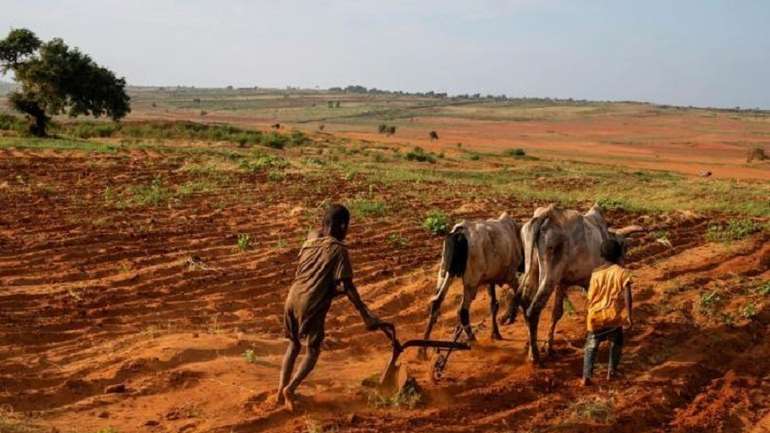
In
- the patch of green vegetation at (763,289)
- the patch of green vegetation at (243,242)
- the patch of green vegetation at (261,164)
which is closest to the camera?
the patch of green vegetation at (763,289)

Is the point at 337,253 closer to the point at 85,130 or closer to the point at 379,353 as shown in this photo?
the point at 379,353

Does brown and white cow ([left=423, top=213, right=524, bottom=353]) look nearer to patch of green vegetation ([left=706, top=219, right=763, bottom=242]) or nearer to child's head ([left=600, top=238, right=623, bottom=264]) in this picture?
child's head ([left=600, top=238, right=623, bottom=264])

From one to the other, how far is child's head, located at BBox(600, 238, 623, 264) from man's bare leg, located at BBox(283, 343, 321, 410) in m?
2.95

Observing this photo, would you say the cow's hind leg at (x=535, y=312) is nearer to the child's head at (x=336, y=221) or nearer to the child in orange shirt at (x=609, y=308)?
the child in orange shirt at (x=609, y=308)

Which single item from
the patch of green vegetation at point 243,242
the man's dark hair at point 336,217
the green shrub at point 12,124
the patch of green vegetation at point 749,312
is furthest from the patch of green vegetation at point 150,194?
the green shrub at point 12,124

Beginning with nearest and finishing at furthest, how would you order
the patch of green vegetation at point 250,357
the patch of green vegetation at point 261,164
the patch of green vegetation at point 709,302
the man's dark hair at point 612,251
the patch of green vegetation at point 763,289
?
the man's dark hair at point 612,251 < the patch of green vegetation at point 250,357 < the patch of green vegetation at point 709,302 < the patch of green vegetation at point 763,289 < the patch of green vegetation at point 261,164

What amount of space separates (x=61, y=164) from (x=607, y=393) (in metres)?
20.8

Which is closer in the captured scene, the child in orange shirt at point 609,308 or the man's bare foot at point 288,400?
the man's bare foot at point 288,400

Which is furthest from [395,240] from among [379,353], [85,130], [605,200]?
[85,130]

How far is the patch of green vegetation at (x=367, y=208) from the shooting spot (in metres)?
16.4

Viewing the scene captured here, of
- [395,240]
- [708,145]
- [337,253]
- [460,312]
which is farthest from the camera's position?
[708,145]

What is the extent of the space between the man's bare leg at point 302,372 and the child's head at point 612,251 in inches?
116

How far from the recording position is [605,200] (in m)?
19.9

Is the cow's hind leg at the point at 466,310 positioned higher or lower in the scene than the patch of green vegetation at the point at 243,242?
higher
